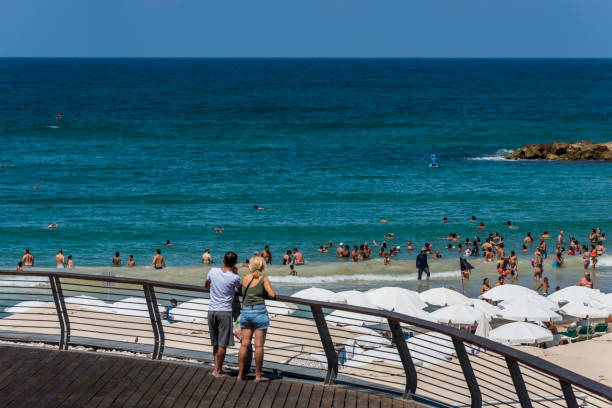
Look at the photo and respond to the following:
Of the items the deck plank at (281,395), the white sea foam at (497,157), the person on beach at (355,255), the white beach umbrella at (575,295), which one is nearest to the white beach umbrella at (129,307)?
the deck plank at (281,395)

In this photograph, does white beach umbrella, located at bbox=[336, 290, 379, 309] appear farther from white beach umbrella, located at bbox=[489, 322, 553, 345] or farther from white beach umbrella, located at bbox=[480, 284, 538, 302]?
white beach umbrella, located at bbox=[480, 284, 538, 302]

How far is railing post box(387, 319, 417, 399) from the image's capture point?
6.64 meters

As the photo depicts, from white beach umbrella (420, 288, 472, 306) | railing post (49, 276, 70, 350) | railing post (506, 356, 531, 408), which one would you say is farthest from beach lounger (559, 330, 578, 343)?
railing post (506, 356, 531, 408)

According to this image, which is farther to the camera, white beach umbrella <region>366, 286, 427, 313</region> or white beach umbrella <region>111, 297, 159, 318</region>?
white beach umbrella <region>366, 286, 427, 313</region>

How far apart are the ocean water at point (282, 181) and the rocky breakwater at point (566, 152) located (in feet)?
6.50

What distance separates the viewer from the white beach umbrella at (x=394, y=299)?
20766mm

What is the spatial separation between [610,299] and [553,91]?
127 metres

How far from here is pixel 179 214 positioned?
4091 cm

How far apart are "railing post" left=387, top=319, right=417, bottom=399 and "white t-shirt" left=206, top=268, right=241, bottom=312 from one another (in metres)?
1.63

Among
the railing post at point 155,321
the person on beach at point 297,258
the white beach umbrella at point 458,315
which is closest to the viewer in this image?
the railing post at point 155,321

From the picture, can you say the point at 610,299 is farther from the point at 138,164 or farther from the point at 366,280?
the point at 138,164

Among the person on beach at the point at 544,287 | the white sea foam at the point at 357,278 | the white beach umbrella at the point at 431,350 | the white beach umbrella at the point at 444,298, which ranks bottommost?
the white sea foam at the point at 357,278

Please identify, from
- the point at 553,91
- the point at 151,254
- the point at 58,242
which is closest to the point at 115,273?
the point at 151,254

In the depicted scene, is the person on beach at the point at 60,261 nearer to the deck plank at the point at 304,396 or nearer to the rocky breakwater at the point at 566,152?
the deck plank at the point at 304,396
